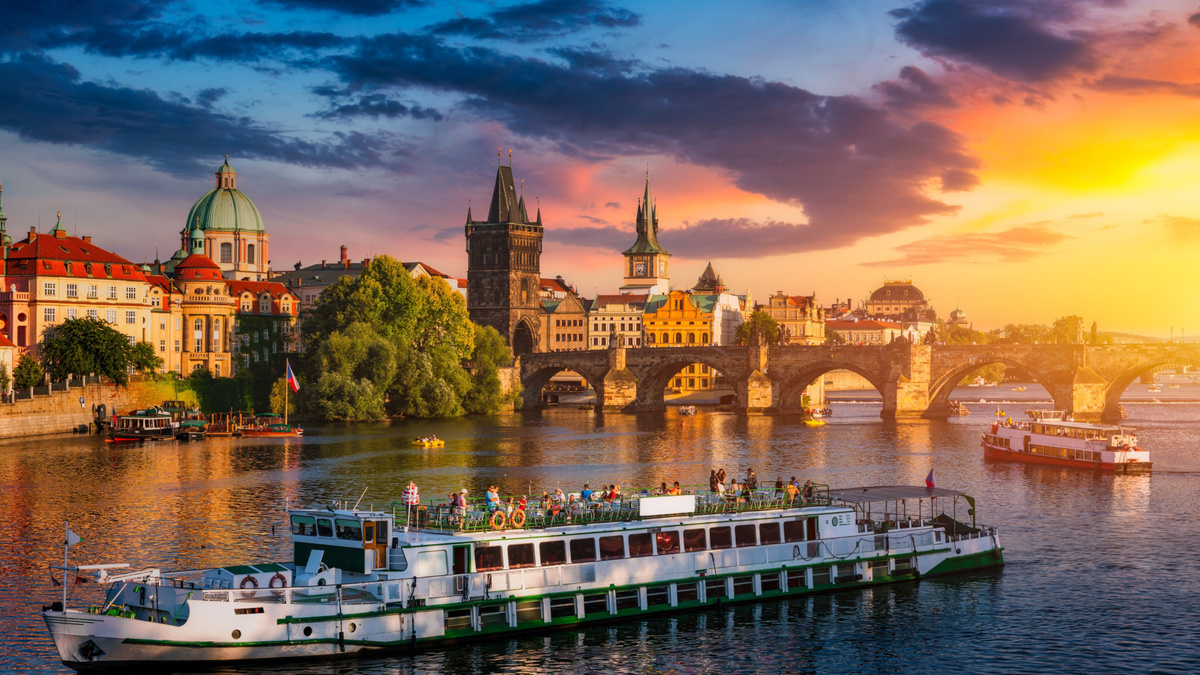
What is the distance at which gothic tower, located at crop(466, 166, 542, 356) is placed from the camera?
639 feet

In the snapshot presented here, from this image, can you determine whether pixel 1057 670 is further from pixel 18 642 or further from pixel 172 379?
pixel 172 379

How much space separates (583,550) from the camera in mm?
38156

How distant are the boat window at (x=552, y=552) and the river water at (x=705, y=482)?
2277 mm

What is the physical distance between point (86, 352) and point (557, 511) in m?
80.3

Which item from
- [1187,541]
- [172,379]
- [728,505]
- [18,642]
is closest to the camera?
[18,642]

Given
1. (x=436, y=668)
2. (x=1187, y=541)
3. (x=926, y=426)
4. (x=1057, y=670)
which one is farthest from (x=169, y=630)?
(x=926, y=426)

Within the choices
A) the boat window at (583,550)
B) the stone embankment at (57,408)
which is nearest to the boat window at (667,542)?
the boat window at (583,550)

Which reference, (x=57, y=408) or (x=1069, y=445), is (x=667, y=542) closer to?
(x=1069, y=445)

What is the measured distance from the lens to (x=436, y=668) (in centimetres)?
3366

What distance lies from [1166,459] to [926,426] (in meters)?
34.9

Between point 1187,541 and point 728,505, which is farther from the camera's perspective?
point 1187,541

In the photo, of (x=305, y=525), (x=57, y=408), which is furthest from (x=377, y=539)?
(x=57, y=408)

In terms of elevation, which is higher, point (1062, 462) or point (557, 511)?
point (557, 511)

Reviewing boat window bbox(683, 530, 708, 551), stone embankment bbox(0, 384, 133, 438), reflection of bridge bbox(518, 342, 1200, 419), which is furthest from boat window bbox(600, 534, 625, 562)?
reflection of bridge bbox(518, 342, 1200, 419)
